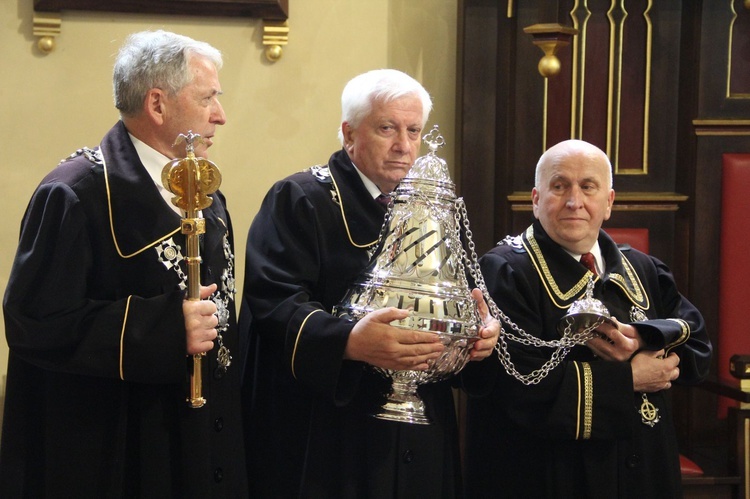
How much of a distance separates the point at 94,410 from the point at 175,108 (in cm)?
87

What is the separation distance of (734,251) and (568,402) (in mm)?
1648

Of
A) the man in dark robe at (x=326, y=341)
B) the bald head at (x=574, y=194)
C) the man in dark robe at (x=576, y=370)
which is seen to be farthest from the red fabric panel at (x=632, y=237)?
the man in dark robe at (x=326, y=341)

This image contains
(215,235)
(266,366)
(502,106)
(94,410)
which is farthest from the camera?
(502,106)

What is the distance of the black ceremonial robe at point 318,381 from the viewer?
298 cm

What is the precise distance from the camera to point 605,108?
14.8 feet

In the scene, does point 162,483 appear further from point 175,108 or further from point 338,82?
point 338,82

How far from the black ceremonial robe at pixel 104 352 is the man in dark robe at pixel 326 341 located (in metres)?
0.29

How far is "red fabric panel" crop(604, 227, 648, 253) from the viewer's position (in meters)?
4.37

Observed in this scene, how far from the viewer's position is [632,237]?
4.38m

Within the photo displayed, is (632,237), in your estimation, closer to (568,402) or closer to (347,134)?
(568,402)

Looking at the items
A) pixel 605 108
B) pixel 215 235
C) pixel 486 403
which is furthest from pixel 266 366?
pixel 605 108

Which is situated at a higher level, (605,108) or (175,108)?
(605,108)

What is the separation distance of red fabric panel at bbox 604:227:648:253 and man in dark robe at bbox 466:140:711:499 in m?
0.87

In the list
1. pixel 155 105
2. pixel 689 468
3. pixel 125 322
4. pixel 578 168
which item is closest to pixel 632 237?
pixel 689 468
